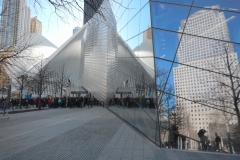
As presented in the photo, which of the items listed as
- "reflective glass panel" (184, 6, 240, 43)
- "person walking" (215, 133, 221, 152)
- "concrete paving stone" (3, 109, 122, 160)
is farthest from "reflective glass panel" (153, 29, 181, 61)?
"concrete paving stone" (3, 109, 122, 160)

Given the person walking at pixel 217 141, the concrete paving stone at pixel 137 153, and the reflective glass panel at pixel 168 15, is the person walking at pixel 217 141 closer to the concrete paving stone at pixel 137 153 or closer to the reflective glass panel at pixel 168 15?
the concrete paving stone at pixel 137 153

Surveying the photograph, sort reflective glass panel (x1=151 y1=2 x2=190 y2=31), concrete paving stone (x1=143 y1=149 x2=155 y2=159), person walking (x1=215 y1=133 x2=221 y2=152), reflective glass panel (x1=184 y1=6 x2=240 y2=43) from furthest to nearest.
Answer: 1. reflective glass panel (x1=151 y1=2 x2=190 y2=31)
2. reflective glass panel (x1=184 y1=6 x2=240 y2=43)
3. person walking (x1=215 y1=133 x2=221 y2=152)
4. concrete paving stone (x1=143 y1=149 x2=155 y2=159)

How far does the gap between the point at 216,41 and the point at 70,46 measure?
42.4 meters

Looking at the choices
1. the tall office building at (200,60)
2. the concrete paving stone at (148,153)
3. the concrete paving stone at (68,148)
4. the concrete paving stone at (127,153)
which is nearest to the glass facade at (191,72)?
the tall office building at (200,60)

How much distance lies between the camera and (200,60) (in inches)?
203

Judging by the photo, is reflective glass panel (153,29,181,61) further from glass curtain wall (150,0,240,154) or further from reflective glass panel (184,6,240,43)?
reflective glass panel (184,6,240,43)

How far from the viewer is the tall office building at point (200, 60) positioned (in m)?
4.85

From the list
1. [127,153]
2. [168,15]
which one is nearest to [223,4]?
[168,15]

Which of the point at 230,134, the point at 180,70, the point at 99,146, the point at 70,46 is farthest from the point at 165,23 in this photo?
the point at 70,46

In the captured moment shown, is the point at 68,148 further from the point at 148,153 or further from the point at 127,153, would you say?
the point at 148,153

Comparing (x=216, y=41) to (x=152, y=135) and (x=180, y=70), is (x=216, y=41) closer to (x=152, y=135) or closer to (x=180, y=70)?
(x=180, y=70)

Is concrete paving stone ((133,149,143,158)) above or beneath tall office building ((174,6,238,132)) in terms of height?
beneath

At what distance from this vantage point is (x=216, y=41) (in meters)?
4.98

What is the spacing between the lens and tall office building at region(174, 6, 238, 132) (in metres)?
4.85
